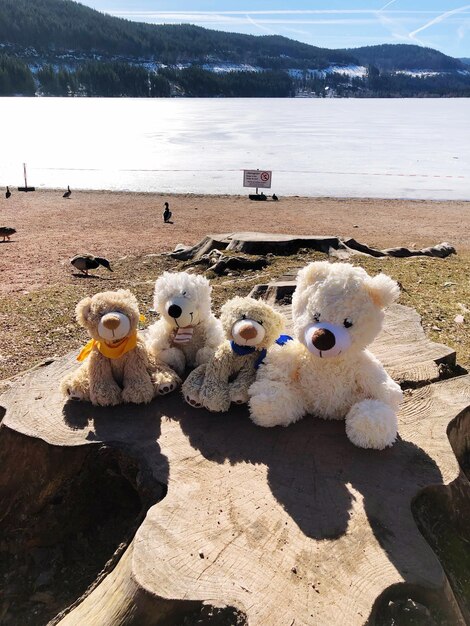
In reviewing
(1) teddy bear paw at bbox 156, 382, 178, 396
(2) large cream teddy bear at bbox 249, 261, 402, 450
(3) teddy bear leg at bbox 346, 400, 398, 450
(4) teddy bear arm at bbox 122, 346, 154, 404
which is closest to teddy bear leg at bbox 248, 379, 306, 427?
(2) large cream teddy bear at bbox 249, 261, 402, 450

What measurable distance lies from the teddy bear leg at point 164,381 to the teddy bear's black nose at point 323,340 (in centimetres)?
112

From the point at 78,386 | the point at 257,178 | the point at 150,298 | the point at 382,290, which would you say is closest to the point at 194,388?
the point at 78,386

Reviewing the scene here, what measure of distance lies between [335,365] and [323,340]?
14.2 inches

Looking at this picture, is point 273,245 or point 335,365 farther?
point 273,245

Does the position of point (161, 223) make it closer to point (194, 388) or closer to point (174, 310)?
point (174, 310)

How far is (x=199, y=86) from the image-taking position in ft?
589

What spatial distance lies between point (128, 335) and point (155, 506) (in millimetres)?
1278

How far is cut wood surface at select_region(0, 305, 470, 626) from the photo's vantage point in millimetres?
2092

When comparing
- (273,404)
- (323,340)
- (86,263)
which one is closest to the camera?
(323,340)

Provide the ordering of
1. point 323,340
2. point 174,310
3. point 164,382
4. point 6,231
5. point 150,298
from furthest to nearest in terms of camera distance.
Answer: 1. point 6,231
2. point 150,298
3. point 174,310
4. point 164,382
5. point 323,340

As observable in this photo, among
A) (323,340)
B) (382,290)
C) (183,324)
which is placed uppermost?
(382,290)

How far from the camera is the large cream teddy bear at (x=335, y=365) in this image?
2992mm

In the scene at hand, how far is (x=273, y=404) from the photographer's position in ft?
10.3

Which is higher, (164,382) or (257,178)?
(164,382)
